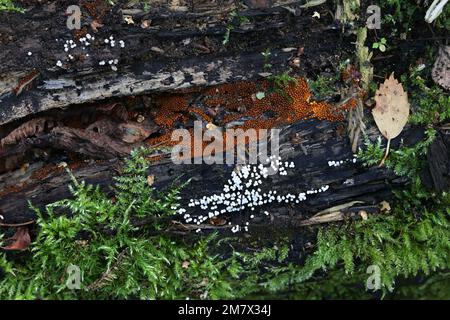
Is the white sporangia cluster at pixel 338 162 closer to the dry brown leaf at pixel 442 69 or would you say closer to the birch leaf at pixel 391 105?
the birch leaf at pixel 391 105

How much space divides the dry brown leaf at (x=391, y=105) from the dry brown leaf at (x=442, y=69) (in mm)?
294

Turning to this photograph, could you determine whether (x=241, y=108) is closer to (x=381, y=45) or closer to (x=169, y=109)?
(x=169, y=109)

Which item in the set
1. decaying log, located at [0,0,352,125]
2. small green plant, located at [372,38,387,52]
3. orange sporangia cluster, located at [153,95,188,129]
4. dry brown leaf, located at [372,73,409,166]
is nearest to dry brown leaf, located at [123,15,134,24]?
decaying log, located at [0,0,352,125]

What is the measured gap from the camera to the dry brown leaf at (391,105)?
3.70 m

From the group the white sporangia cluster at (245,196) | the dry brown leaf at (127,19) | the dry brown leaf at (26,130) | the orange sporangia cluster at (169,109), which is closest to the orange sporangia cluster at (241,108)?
the orange sporangia cluster at (169,109)

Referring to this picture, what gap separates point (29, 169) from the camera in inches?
148

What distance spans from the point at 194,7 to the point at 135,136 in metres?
1.11

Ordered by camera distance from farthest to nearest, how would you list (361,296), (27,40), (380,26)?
(361,296) → (380,26) → (27,40)

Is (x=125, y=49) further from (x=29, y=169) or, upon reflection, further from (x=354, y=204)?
(x=354, y=204)

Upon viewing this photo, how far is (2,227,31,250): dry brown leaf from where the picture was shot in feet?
12.3

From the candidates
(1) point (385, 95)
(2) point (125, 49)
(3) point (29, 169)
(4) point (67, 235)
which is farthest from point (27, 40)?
(1) point (385, 95)

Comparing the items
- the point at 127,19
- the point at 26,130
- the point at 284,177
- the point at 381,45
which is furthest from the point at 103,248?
the point at 381,45

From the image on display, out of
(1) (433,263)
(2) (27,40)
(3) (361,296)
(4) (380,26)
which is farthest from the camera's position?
(3) (361,296)

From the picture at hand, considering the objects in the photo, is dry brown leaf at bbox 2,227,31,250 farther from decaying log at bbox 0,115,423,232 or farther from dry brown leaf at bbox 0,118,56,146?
dry brown leaf at bbox 0,118,56,146
